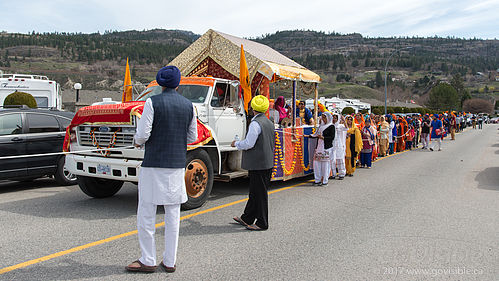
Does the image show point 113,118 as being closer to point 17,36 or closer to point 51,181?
point 51,181

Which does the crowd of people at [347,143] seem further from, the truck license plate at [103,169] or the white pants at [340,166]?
the truck license plate at [103,169]

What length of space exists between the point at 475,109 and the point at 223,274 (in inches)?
5747

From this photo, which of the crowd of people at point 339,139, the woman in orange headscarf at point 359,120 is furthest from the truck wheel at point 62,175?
the woman in orange headscarf at point 359,120

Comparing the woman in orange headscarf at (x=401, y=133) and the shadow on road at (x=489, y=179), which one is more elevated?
the woman in orange headscarf at (x=401, y=133)

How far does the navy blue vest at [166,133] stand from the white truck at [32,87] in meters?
11.8

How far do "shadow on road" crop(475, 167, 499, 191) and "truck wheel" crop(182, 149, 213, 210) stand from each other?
7.26 meters

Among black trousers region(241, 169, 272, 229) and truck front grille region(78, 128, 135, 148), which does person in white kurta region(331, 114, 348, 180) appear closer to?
black trousers region(241, 169, 272, 229)

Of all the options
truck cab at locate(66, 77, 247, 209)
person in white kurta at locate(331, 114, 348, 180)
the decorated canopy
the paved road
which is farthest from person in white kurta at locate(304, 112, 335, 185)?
→ truck cab at locate(66, 77, 247, 209)

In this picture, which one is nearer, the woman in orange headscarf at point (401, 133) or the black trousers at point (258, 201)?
the black trousers at point (258, 201)

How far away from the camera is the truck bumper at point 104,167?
645 cm

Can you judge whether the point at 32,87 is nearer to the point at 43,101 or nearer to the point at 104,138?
the point at 43,101

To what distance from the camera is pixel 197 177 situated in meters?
7.11

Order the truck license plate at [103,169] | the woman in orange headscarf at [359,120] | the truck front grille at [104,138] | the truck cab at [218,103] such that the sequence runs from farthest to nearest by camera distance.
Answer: the woman in orange headscarf at [359,120] → the truck cab at [218,103] → the truck front grille at [104,138] → the truck license plate at [103,169]

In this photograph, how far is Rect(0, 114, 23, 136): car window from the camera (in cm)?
854
